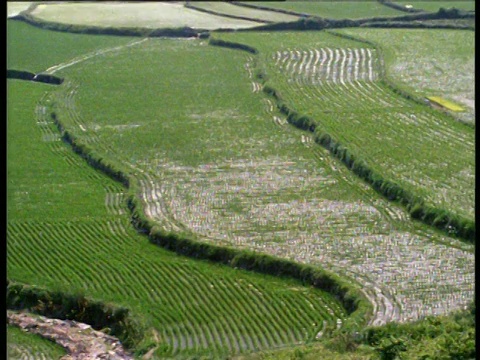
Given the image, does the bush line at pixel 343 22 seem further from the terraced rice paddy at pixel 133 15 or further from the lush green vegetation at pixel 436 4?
the terraced rice paddy at pixel 133 15

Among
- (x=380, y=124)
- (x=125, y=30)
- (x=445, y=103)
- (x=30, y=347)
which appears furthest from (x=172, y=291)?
(x=125, y=30)

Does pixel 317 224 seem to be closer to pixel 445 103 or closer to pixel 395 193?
pixel 395 193

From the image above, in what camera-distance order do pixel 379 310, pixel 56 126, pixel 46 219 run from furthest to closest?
pixel 56 126 < pixel 46 219 < pixel 379 310

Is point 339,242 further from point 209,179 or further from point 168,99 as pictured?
point 168,99

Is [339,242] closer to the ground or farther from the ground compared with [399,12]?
closer to the ground

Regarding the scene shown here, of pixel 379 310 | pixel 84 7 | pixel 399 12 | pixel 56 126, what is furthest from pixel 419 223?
pixel 84 7
